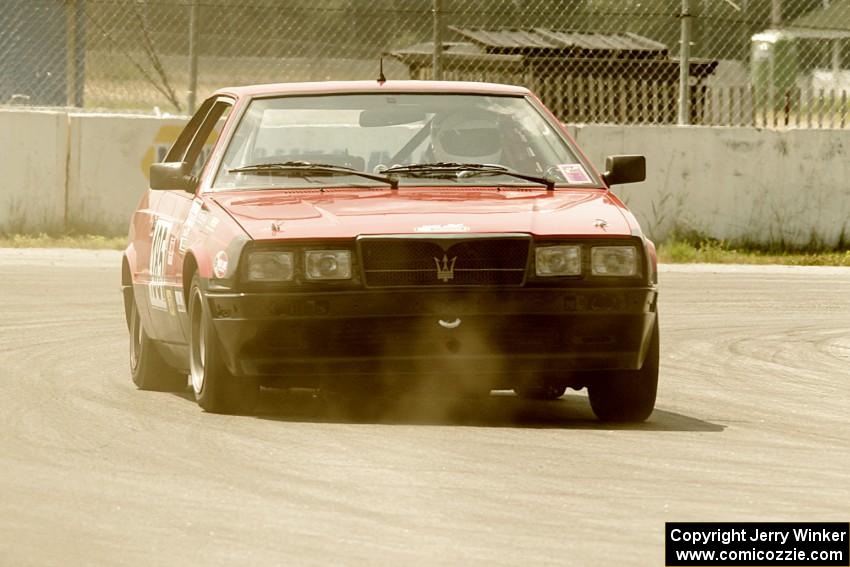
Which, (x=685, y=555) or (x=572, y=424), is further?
(x=572, y=424)

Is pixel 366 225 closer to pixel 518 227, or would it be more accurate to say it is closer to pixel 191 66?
pixel 518 227

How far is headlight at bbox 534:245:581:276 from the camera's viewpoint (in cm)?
807

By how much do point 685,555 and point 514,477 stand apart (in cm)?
139

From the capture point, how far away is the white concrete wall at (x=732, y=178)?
19.3 m

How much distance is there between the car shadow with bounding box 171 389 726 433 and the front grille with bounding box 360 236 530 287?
65 centimetres

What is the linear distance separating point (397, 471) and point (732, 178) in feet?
42.1

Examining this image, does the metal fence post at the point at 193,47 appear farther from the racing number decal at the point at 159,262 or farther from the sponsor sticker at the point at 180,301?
the sponsor sticker at the point at 180,301

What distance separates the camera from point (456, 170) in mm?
9016

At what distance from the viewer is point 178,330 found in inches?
359

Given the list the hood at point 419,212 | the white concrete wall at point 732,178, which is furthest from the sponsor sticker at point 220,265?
the white concrete wall at point 732,178

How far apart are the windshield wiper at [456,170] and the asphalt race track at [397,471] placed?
1.00 m

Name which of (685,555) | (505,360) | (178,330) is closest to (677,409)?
(505,360)

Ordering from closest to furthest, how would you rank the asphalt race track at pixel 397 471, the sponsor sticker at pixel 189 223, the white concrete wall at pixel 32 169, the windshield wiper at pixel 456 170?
the asphalt race track at pixel 397 471
the sponsor sticker at pixel 189 223
the windshield wiper at pixel 456 170
the white concrete wall at pixel 32 169

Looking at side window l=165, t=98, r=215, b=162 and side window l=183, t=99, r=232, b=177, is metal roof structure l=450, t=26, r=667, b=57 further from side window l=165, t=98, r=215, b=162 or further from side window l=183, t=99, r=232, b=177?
side window l=183, t=99, r=232, b=177
